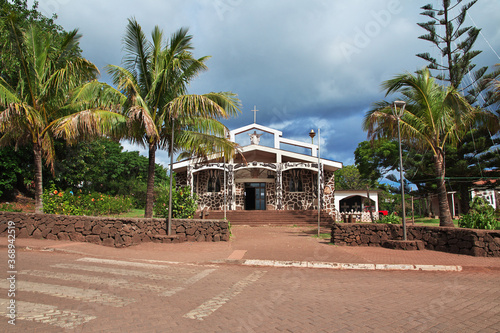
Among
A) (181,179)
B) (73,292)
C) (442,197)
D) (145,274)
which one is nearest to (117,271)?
(145,274)

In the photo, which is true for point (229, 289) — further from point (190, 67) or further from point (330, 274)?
point (190, 67)

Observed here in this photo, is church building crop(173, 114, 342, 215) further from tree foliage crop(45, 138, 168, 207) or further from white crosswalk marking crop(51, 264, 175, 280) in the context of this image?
white crosswalk marking crop(51, 264, 175, 280)

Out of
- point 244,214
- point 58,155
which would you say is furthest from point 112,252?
point 244,214

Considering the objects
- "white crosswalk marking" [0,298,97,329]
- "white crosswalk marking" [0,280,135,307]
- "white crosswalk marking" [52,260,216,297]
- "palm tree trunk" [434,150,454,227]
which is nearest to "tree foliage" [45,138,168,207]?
"white crosswalk marking" [52,260,216,297]

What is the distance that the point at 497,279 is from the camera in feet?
21.9

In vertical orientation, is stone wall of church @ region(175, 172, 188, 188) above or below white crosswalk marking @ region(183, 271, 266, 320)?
above

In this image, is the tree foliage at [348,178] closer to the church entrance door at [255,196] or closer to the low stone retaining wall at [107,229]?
the church entrance door at [255,196]

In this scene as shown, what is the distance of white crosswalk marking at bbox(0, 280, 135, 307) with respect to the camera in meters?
4.57

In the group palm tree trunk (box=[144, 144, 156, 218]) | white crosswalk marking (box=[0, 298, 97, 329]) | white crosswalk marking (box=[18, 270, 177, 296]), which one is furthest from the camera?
palm tree trunk (box=[144, 144, 156, 218])

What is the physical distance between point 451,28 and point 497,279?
2035cm

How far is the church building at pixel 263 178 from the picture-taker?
2309cm

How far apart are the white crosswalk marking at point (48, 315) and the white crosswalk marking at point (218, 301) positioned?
48.8 inches

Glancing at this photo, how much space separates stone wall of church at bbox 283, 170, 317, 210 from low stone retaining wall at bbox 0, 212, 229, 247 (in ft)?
43.5

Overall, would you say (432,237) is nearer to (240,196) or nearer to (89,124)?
(89,124)
